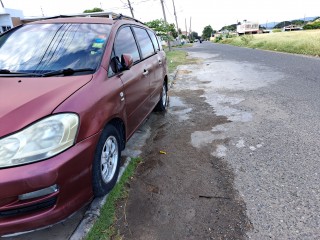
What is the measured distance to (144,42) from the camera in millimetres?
4746

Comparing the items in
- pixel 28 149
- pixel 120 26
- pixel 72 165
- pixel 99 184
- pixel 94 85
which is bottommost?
pixel 99 184

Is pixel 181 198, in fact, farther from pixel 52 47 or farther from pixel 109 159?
pixel 52 47

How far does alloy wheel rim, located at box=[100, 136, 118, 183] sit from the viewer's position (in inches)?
112

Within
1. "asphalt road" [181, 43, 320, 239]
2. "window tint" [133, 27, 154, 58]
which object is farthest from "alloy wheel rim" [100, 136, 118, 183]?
"window tint" [133, 27, 154, 58]

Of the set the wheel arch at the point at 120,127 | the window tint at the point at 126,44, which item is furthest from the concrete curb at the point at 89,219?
the window tint at the point at 126,44

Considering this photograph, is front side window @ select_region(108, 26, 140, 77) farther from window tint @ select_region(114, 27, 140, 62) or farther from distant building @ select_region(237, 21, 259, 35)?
distant building @ select_region(237, 21, 259, 35)

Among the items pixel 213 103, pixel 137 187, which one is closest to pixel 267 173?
pixel 137 187

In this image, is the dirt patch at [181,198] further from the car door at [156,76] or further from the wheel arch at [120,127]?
the car door at [156,76]

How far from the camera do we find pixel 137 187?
323 centimetres

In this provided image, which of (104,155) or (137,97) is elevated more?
(137,97)

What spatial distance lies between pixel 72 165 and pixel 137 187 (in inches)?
45.4

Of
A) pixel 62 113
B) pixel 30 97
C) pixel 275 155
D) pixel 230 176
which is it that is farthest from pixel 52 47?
pixel 275 155

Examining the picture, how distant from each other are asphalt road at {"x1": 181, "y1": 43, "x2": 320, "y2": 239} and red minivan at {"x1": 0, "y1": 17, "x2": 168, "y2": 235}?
4.68 feet

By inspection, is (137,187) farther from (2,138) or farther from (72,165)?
(2,138)
